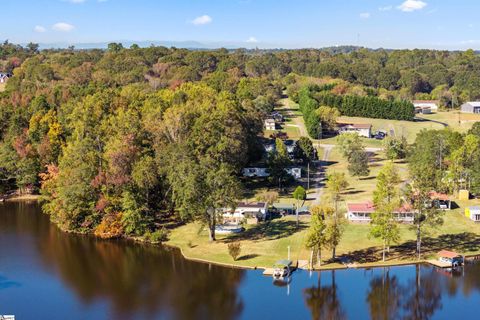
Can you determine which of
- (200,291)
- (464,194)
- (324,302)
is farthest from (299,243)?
(464,194)

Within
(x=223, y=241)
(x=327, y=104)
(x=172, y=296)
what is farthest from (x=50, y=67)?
(x=172, y=296)

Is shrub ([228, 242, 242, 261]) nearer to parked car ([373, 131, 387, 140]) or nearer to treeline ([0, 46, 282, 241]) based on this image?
treeline ([0, 46, 282, 241])

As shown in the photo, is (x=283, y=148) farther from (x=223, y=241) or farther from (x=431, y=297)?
(x=431, y=297)

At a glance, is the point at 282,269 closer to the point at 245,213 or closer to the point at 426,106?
the point at 245,213

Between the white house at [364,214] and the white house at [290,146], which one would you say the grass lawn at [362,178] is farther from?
the white house at [290,146]

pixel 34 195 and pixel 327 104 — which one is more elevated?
pixel 327 104

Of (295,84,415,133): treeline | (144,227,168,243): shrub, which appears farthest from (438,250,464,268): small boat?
(295,84,415,133): treeline
